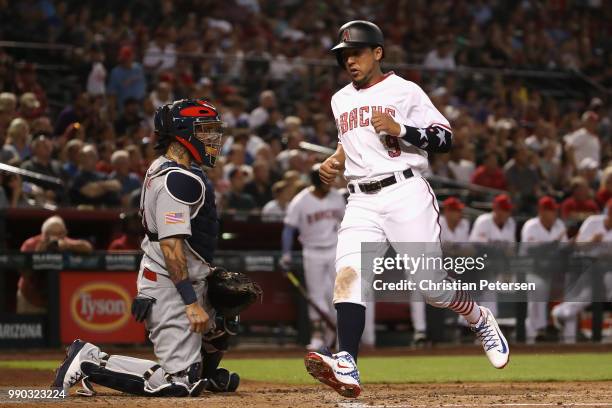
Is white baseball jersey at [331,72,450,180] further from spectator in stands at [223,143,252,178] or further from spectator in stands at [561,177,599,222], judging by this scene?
spectator in stands at [561,177,599,222]

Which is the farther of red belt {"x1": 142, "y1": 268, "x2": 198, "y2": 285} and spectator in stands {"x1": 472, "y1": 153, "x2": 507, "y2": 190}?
spectator in stands {"x1": 472, "y1": 153, "x2": 507, "y2": 190}

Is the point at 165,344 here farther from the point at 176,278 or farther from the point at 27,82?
the point at 27,82

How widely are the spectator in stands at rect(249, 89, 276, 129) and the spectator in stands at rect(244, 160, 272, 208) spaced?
2.22 metres

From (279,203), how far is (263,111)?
10.5 feet

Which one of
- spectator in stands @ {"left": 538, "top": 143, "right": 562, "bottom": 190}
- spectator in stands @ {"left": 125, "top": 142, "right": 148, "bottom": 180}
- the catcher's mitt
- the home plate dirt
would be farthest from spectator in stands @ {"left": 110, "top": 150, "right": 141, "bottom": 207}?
spectator in stands @ {"left": 538, "top": 143, "right": 562, "bottom": 190}

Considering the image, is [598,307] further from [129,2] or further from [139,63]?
[129,2]

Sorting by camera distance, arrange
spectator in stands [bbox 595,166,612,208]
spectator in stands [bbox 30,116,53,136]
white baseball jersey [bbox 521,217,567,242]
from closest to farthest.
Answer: spectator in stands [bbox 30,116,53,136] → white baseball jersey [bbox 521,217,567,242] → spectator in stands [bbox 595,166,612,208]

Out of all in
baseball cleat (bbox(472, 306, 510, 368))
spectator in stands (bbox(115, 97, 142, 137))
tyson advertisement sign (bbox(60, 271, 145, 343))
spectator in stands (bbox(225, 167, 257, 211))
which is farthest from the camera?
spectator in stands (bbox(115, 97, 142, 137))

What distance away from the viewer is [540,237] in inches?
536

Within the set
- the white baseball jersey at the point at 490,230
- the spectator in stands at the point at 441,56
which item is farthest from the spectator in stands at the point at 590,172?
the spectator in stands at the point at 441,56

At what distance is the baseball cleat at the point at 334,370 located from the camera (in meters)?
6.27

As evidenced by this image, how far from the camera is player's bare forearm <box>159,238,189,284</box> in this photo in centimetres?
653

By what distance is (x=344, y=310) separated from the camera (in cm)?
659

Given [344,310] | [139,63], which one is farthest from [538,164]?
[344,310]
